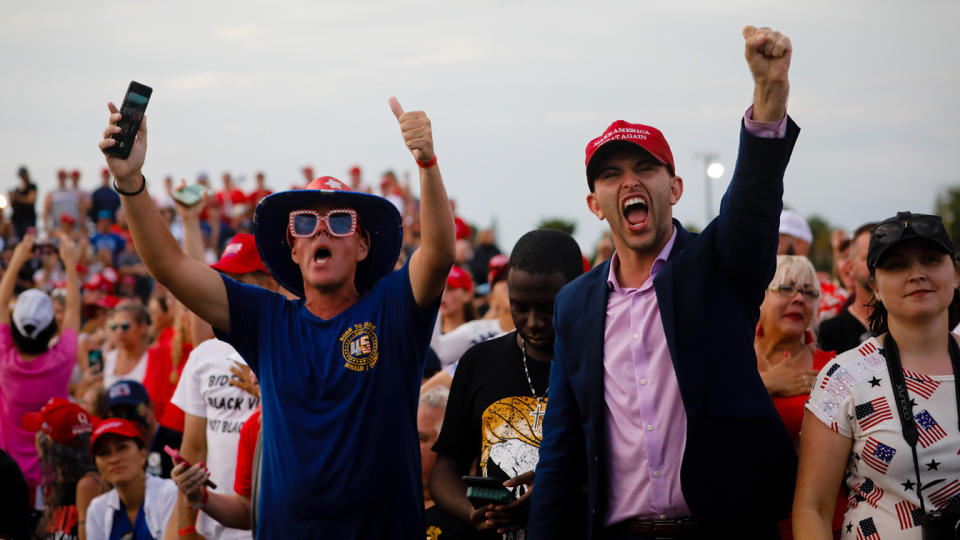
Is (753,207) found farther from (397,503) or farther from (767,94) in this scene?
(397,503)

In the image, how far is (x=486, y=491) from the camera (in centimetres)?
360

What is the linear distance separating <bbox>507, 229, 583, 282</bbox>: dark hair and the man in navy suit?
588 millimetres

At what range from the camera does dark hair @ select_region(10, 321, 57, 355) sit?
752 cm

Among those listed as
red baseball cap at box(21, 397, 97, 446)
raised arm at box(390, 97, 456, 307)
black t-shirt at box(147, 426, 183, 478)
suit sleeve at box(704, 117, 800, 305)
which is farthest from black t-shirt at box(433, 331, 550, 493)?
red baseball cap at box(21, 397, 97, 446)

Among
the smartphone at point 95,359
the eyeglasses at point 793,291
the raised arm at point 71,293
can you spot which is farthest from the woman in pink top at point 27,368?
the eyeglasses at point 793,291

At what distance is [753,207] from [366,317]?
1517 millimetres

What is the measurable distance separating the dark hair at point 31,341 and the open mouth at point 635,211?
19.0 feet

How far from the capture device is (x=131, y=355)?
8.41 metres

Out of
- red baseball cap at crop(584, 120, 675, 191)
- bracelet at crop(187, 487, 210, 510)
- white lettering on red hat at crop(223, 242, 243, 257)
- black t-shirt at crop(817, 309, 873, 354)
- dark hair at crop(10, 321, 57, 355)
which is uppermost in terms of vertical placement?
red baseball cap at crop(584, 120, 675, 191)

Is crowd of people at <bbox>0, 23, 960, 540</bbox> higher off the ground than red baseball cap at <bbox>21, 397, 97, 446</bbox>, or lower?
higher

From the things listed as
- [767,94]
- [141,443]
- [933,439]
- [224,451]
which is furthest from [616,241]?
[141,443]

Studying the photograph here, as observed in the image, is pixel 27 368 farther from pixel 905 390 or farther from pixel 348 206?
pixel 905 390

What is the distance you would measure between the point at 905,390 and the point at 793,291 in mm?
1590

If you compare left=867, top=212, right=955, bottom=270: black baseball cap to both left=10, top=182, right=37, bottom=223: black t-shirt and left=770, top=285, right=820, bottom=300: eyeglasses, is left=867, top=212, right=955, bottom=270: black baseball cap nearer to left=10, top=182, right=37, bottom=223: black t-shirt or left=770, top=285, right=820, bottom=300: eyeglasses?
left=770, top=285, right=820, bottom=300: eyeglasses
